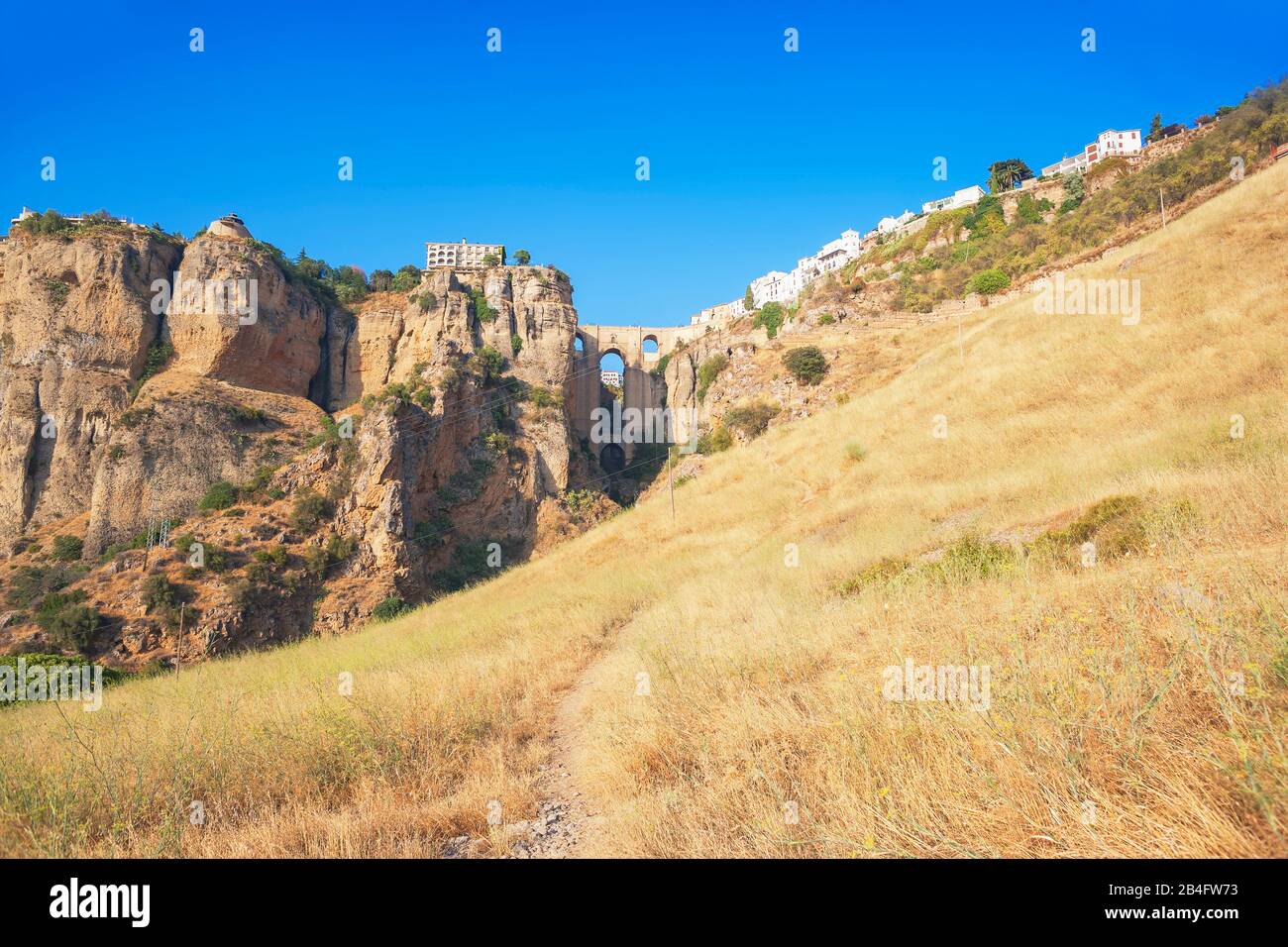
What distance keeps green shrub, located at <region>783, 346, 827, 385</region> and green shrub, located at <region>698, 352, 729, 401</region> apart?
8.24 metres

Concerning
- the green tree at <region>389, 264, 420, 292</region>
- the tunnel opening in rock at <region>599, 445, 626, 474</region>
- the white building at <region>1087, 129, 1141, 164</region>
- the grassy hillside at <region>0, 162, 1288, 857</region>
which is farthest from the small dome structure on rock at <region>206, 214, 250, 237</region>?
the white building at <region>1087, 129, 1141, 164</region>

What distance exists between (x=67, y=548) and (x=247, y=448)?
9519mm

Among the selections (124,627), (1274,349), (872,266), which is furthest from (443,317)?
(1274,349)

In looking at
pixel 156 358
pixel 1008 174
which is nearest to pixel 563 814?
pixel 156 358

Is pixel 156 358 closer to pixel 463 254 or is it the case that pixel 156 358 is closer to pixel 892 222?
pixel 463 254

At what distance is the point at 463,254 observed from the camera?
71.5 meters

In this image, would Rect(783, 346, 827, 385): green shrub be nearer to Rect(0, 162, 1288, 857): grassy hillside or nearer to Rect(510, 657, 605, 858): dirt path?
Rect(0, 162, 1288, 857): grassy hillside

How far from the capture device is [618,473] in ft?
174

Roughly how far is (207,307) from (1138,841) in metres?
48.3

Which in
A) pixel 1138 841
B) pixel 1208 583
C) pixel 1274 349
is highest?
pixel 1274 349

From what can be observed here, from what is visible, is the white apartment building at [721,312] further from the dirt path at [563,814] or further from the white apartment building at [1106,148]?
the dirt path at [563,814]

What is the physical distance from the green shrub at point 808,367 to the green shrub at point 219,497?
110 feet

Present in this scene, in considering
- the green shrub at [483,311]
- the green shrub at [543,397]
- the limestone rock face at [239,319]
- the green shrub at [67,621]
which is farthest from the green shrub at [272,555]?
the green shrub at [483,311]
